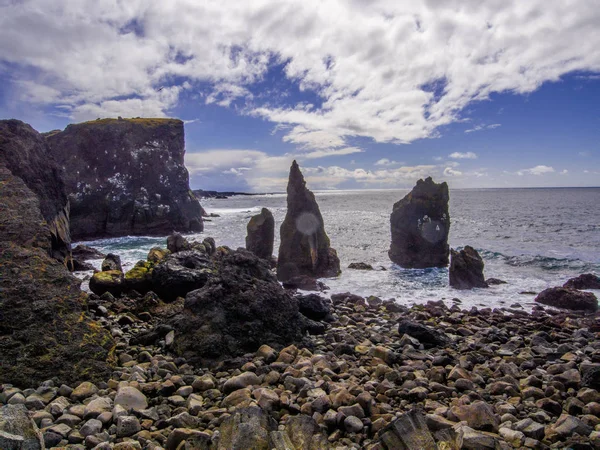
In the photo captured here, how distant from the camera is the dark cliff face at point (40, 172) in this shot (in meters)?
15.4

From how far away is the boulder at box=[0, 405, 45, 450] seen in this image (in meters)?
3.22

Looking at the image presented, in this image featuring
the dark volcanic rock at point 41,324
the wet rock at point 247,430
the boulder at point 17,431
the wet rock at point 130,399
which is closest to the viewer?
the boulder at point 17,431

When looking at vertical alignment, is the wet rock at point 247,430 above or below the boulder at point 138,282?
above

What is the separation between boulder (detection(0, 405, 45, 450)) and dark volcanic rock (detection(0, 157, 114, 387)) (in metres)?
2.44

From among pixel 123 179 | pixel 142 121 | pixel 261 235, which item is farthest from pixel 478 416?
pixel 142 121

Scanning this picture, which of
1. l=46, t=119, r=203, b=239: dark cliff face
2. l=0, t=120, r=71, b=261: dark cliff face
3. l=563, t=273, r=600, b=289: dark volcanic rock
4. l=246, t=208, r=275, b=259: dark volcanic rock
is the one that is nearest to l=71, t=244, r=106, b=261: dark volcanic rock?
l=0, t=120, r=71, b=261: dark cliff face

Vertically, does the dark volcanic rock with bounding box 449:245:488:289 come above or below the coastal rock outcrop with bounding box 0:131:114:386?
below

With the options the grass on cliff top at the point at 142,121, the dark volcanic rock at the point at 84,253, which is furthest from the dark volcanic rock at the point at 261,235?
the grass on cliff top at the point at 142,121

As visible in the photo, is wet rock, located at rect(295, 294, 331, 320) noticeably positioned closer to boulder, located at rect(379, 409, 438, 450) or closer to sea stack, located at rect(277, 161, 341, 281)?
boulder, located at rect(379, 409, 438, 450)

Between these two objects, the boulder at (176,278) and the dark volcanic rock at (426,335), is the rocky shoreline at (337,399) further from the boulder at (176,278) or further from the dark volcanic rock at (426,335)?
the boulder at (176,278)

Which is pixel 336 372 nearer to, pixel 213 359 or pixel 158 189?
pixel 213 359

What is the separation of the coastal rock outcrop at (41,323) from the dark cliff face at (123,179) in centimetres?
4248

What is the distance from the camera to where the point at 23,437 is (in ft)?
11.1

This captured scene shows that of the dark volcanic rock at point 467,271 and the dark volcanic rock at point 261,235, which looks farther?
the dark volcanic rock at point 261,235
